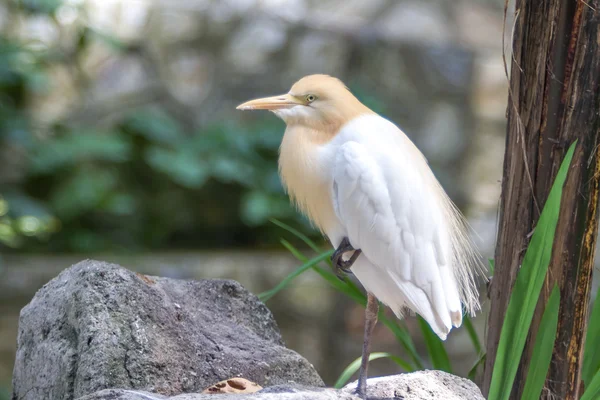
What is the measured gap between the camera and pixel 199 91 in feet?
11.9

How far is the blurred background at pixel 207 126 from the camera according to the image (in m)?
3.19

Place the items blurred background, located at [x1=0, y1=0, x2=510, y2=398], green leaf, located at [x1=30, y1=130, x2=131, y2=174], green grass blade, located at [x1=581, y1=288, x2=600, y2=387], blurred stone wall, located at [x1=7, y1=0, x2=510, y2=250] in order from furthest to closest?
blurred stone wall, located at [x1=7, y1=0, x2=510, y2=250] → blurred background, located at [x1=0, y1=0, x2=510, y2=398] → green leaf, located at [x1=30, y1=130, x2=131, y2=174] → green grass blade, located at [x1=581, y1=288, x2=600, y2=387]

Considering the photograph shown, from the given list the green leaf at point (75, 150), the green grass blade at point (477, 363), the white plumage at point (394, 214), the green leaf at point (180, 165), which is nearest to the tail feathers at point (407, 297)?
the white plumage at point (394, 214)

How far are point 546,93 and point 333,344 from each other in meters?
2.18

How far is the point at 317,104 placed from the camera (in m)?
1.55

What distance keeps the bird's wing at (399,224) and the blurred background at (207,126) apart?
163 cm

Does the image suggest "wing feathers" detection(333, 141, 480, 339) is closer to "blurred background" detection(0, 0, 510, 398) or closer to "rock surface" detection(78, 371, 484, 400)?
"rock surface" detection(78, 371, 484, 400)

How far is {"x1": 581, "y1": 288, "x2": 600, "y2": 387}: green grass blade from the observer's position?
155 centimetres

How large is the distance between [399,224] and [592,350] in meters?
0.51

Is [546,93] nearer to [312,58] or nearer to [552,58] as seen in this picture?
[552,58]

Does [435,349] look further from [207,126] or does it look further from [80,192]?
[207,126]

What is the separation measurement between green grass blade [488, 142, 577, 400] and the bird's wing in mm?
136

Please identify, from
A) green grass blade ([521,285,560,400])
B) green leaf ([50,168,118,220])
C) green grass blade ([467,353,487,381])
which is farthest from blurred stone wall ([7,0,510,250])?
green grass blade ([521,285,560,400])

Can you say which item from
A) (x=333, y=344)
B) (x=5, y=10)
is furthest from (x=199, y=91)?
(x=333, y=344)
